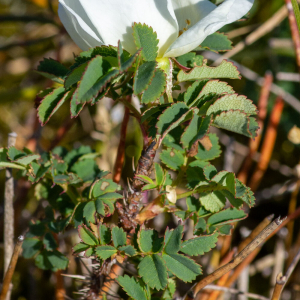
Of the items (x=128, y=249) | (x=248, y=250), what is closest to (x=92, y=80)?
(x=128, y=249)

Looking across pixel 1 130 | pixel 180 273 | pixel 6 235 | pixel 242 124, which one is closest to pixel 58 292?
pixel 6 235

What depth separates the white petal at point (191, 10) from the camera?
0.49 m

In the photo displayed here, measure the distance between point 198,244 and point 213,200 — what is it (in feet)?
0.26

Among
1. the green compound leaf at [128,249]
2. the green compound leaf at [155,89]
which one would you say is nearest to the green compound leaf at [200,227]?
the green compound leaf at [128,249]

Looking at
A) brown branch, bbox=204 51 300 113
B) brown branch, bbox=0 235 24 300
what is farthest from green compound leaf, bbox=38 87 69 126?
brown branch, bbox=204 51 300 113

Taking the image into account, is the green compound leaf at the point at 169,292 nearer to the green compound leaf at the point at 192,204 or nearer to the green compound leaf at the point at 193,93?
the green compound leaf at the point at 192,204

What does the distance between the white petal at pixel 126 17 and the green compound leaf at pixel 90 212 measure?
26 centimetres

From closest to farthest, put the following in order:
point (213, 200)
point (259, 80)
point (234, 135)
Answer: point (213, 200) < point (259, 80) < point (234, 135)

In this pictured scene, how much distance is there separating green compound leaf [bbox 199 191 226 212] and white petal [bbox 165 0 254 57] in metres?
0.24

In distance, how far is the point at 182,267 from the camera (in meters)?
0.52

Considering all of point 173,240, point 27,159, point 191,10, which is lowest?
point 173,240

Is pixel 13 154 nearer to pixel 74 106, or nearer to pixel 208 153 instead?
pixel 74 106

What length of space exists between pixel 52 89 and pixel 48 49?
1.08 metres

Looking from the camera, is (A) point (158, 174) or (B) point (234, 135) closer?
(A) point (158, 174)
